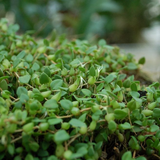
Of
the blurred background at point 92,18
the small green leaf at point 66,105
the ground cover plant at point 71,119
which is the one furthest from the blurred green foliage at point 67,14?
the small green leaf at point 66,105

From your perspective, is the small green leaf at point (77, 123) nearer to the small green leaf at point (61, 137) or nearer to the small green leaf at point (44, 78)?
the small green leaf at point (61, 137)

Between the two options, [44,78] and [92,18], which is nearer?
[44,78]

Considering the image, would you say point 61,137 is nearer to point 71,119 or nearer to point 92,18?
point 71,119

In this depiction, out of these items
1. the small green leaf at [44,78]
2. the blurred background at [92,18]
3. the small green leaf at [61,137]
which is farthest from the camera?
the blurred background at [92,18]

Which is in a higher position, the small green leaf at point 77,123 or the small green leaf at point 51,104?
the small green leaf at point 51,104

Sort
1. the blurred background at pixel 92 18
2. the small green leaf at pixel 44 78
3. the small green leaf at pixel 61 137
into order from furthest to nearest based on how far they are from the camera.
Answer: the blurred background at pixel 92 18 < the small green leaf at pixel 44 78 < the small green leaf at pixel 61 137

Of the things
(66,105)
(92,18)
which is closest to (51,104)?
(66,105)

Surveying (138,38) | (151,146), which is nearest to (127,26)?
(138,38)

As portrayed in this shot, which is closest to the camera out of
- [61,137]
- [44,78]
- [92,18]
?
[61,137]

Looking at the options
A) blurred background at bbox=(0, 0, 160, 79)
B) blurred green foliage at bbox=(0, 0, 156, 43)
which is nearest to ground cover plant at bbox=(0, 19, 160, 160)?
blurred background at bbox=(0, 0, 160, 79)
